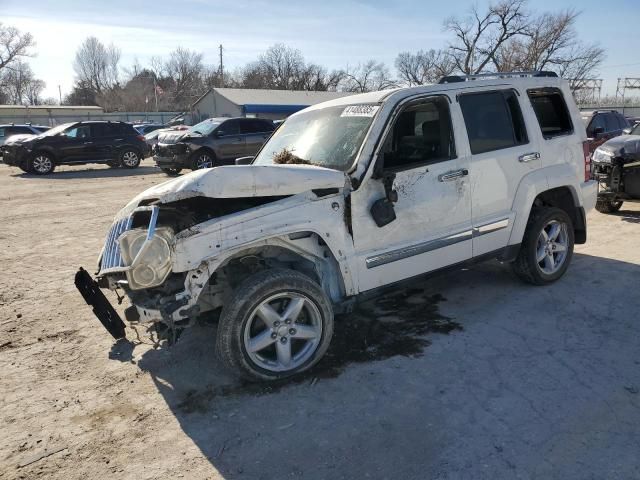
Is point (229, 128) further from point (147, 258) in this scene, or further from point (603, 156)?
point (147, 258)

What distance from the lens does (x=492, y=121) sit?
15.2 ft

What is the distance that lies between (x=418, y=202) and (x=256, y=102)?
141 feet

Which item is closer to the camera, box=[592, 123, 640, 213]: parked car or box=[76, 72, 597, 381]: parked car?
box=[76, 72, 597, 381]: parked car

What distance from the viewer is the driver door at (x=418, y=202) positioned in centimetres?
387

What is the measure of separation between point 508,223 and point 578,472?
8.47 feet

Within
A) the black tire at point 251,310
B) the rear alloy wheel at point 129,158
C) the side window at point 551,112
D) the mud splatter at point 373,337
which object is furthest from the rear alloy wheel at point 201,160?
the black tire at point 251,310

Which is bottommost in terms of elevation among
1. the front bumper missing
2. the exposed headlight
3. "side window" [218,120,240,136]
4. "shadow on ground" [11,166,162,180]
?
the front bumper missing

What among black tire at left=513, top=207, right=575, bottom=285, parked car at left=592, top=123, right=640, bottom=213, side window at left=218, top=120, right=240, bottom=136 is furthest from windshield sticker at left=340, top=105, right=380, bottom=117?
side window at left=218, top=120, right=240, bottom=136

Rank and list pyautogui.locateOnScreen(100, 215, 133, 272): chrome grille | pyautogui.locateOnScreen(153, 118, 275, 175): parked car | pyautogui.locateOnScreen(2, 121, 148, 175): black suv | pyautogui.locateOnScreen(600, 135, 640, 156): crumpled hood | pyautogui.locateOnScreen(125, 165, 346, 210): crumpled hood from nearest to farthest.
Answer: pyautogui.locateOnScreen(125, 165, 346, 210): crumpled hood, pyautogui.locateOnScreen(100, 215, 133, 272): chrome grille, pyautogui.locateOnScreen(600, 135, 640, 156): crumpled hood, pyautogui.locateOnScreen(153, 118, 275, 175): parked car, pyautogui.locateOnScreen(2, 121, 148, 175): black suv

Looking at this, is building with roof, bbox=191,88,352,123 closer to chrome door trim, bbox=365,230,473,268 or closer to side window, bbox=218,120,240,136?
side window, bbox=218,120,240,136

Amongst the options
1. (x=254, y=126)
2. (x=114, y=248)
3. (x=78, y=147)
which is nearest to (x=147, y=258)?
(x=114, y=248)

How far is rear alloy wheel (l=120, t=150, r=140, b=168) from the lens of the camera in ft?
62.7

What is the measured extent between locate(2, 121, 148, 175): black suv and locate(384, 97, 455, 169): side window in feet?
54.4

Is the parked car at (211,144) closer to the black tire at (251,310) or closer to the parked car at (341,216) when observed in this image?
the parked car at (341,216)
